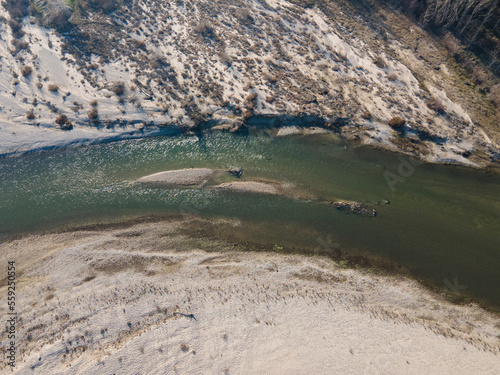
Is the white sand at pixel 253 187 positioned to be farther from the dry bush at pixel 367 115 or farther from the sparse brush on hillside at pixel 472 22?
the sparse brush on hillside at pixel 472 22

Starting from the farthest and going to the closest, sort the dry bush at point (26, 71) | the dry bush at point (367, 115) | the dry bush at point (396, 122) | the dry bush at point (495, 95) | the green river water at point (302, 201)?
1. the dry bush at point (26, 71)
2. the dry bush at point (367, 115)
3. the dry bush at point (495, 95)
4. the dry bush at point (396, 122)
5. the green river water at point (302, 201)

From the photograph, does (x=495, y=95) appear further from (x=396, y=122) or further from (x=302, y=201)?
(x=302, y=201)

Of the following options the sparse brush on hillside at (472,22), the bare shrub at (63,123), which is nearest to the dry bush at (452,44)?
the sparse brush on hillside at (472,22)

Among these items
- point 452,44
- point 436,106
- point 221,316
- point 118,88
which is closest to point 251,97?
point 118,88

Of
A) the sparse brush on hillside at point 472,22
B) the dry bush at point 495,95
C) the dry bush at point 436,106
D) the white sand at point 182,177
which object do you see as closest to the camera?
the white sand at point 182,177

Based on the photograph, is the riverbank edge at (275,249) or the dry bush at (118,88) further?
the dry bush at (118,88)

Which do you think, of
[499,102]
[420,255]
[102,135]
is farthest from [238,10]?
[420,255]

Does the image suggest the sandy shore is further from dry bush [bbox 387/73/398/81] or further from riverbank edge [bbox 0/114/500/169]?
dry bush [bbox 387/73/398/81]

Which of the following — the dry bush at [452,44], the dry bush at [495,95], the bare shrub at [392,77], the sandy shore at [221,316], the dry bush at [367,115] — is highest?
the dry bush at [452,44]
